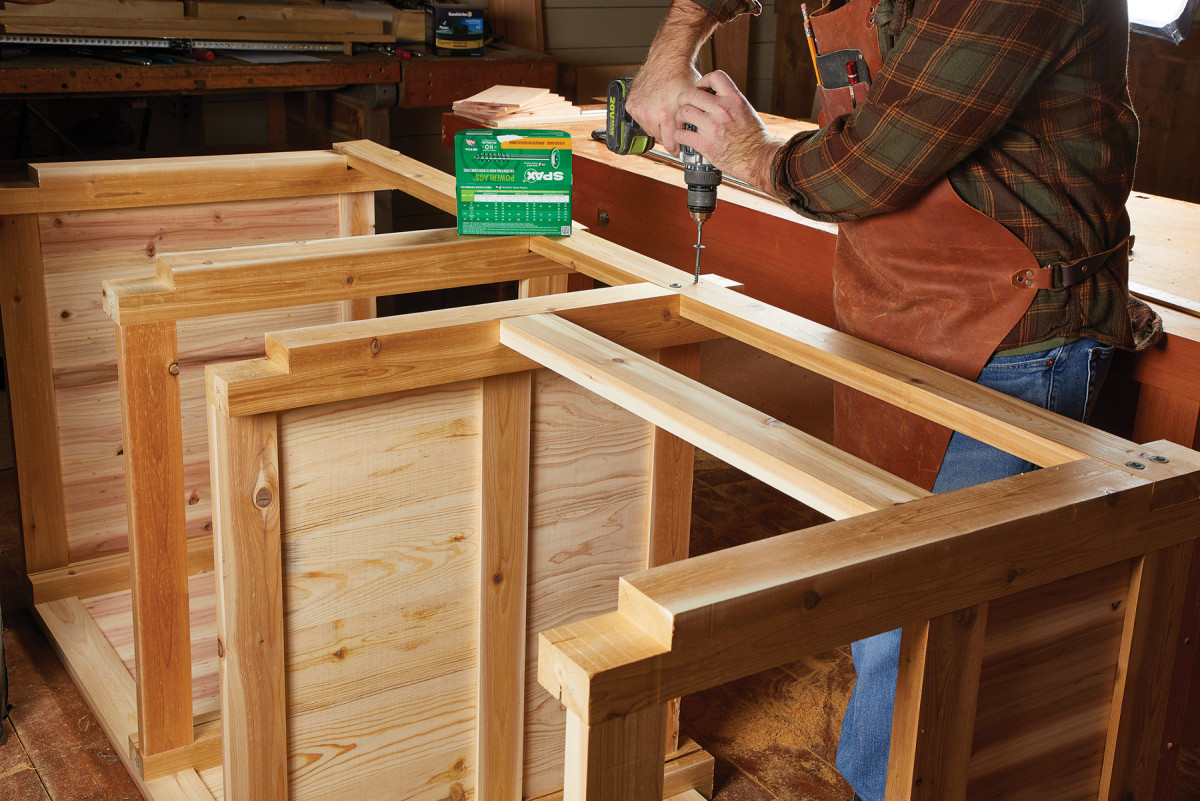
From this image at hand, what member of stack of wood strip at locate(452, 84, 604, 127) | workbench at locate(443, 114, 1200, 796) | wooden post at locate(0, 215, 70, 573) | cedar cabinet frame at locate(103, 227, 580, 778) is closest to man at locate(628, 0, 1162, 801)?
workbench at locate(443, 114, 1200, 796)

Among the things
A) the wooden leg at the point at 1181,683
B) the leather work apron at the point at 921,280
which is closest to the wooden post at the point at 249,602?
the leather work apron at the point at 921,280

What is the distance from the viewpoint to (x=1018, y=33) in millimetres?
1206

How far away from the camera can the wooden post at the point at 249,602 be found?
4.66ft

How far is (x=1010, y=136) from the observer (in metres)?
1.34

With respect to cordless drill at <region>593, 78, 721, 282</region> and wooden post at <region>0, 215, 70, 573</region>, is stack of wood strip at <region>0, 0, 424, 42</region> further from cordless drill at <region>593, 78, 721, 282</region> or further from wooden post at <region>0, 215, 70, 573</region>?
cordless drill at <region>593, 78, 721, 282</region>

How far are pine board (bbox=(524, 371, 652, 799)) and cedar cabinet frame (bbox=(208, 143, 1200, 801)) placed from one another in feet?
0.39

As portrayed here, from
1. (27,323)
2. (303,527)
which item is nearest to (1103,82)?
(303,527)

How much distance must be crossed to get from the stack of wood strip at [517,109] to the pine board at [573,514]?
165cm

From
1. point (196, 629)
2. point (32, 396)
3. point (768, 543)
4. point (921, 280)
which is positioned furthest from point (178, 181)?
point (768, 543)

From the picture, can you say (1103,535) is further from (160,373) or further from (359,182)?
(359,182)

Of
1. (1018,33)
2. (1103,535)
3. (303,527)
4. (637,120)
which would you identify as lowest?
(303,527)

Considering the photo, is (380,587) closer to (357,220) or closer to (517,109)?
(357,220)

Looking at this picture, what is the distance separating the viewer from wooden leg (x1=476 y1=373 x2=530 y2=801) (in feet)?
5.24

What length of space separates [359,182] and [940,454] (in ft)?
4.90
